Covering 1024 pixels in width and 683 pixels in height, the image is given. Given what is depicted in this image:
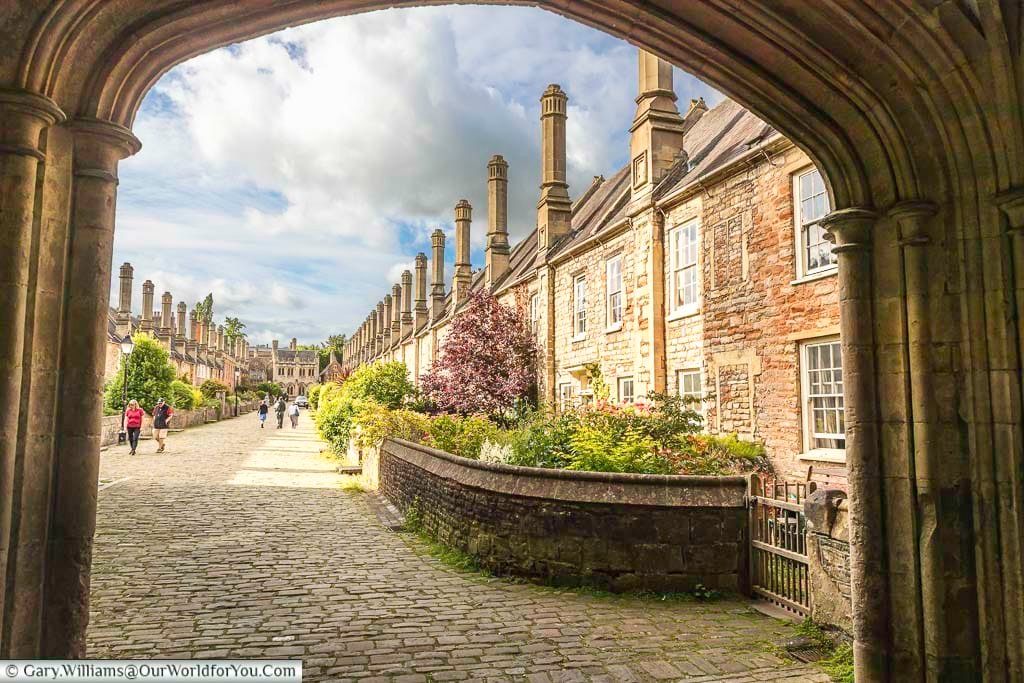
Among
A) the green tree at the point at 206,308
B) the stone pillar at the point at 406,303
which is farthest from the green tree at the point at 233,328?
the stone pillar at the point at 406,303

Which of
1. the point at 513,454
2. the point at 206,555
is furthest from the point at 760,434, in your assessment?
the point at 206,555

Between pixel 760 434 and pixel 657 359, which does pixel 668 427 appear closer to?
pixel 760 434

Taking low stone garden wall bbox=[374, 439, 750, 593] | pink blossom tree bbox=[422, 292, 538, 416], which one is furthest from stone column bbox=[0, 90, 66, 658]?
pink blossom tree bbox=[422, 292, 538, 416]

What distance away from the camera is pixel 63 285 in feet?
10.5

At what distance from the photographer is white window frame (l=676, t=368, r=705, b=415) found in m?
12.8

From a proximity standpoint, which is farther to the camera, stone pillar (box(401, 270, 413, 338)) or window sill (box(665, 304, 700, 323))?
stone pillar (box(401, 270, 413, 338))

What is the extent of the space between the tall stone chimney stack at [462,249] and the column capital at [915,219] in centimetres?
2902

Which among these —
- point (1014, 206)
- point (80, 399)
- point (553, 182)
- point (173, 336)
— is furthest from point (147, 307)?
point (1014, 206)

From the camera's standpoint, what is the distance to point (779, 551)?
6.28 meters

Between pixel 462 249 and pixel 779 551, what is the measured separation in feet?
92.1

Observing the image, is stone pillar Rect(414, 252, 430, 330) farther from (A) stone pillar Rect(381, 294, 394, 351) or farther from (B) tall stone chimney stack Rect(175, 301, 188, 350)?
(B) tall stone chimney stack Rect(175, 301, 188, 350)

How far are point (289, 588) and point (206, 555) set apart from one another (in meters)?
2.14

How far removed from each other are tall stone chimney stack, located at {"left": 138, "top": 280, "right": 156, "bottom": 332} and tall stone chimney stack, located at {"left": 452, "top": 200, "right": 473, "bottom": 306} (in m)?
33.2

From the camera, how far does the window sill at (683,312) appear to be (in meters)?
13.1
